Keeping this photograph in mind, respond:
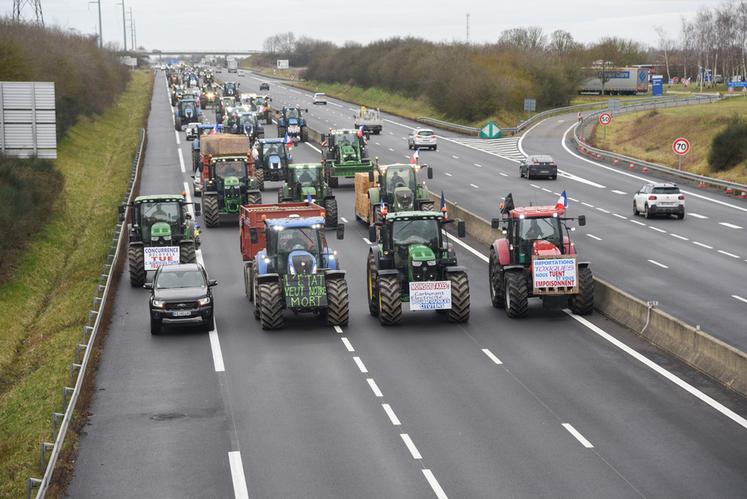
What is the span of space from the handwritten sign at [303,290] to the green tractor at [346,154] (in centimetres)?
3121

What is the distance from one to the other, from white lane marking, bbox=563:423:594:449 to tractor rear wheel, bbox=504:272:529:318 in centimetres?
879

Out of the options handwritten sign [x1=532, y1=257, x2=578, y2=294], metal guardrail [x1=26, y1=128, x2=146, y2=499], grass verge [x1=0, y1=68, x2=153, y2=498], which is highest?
handwritten sign [x1=532, y1=257, x2=578, y2=294]

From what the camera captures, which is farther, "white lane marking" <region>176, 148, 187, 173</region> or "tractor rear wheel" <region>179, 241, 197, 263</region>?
"white lane marking" <region>176, 148, 187, 173</region>

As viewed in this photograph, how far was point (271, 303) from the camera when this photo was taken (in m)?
28.3

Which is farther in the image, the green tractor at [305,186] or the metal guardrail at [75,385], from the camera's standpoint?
the green tractor at [305,186]

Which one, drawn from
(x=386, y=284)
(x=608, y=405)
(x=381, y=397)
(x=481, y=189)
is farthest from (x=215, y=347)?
(x=481, y=189)

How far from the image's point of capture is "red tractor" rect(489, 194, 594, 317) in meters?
28.7

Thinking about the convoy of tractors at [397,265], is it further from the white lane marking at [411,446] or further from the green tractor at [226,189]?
the green tractor at [226,189]

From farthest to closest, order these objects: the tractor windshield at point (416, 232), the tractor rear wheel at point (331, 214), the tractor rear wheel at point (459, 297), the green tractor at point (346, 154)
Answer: the green tractor at point (346, 154), the tractor rear wheel at point (331, 214), the tractor windshield at point (416, 232), the tractor rear wheel at point (459, 297)

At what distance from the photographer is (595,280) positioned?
102ft

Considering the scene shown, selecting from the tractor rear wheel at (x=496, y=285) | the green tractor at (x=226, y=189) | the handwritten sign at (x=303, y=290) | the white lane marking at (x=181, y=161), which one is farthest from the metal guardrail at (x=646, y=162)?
the handwritten sign at (x=303, y=290)

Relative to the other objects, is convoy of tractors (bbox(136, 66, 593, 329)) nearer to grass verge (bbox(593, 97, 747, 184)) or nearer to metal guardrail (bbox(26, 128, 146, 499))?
metal guardrail (bbox(26, 128, 146, 499))

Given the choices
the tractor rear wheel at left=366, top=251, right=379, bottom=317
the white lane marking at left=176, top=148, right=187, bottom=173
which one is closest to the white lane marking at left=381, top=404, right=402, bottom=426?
the tractor rear wheel at left=366, top=251, right=379, bottom=317

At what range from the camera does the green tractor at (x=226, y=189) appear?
157 ft
